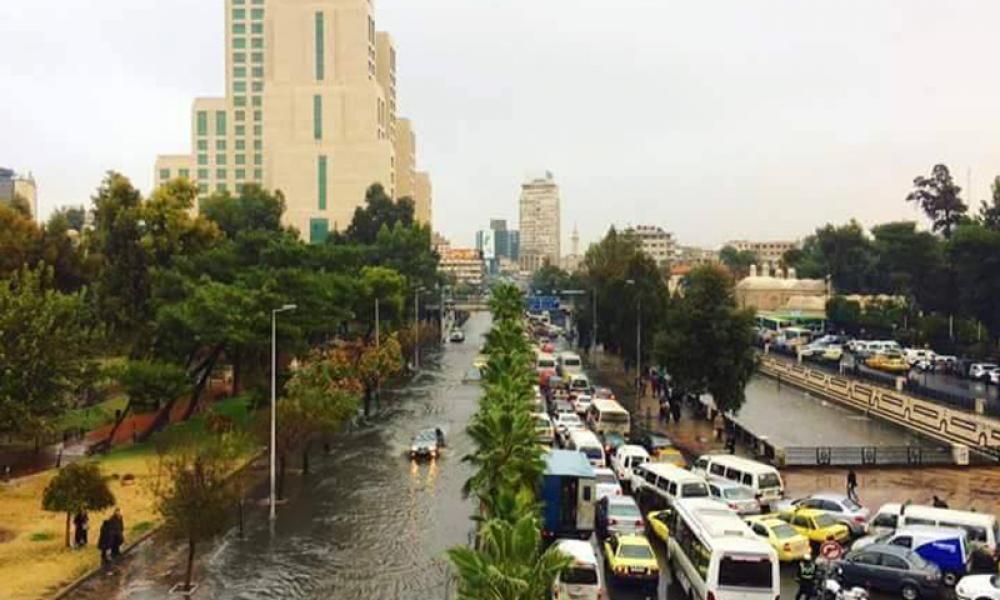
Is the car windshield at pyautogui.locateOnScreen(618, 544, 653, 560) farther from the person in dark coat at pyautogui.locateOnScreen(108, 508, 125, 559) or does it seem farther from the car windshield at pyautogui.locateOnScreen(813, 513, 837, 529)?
the person in dark coat at pyautogui.locateOnScreen(108, 508, 125, 559)

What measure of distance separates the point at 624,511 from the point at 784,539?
4.13 metres

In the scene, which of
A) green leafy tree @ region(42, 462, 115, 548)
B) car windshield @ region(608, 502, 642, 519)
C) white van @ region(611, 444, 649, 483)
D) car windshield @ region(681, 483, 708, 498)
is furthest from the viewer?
white van @ region(611, 444, 649, 483)

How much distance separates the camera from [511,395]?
25875 millimetres

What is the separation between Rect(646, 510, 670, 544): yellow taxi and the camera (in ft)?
79.2

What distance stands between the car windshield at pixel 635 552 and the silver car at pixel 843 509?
6.49 metres

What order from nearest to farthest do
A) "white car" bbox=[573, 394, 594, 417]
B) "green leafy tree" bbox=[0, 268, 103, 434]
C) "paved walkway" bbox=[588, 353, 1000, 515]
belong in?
"paved walkway" bbox=[588, 353, 1000, 515] < "green leafy tree" bbox=[0, 268, 103, 434] < "white car" bbox=[573, 394, 594, 417]

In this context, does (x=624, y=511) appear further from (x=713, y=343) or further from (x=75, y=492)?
(x=713, y=343)

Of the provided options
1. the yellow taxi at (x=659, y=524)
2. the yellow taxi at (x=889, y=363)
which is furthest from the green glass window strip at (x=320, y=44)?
the yellow taxi at (x=659, y=524)

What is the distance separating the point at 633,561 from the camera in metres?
20.6

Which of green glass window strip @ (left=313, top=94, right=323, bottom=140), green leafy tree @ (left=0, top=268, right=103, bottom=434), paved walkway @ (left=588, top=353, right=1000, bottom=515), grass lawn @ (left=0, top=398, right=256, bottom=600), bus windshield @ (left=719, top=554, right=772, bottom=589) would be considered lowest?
grass lawn @ (left=0, top=398, right=256, bottom=600)

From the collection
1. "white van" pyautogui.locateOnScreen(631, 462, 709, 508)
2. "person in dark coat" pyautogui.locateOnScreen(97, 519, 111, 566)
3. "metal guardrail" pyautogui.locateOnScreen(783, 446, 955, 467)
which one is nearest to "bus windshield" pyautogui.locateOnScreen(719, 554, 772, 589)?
"white van" pyautogui.locateOnScreen(631, 462, 709, 508)

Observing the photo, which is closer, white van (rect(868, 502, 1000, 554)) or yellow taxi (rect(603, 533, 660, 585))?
yellow taxi (rect(603, 533, 660, 585))

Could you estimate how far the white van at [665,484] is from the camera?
2620 cm

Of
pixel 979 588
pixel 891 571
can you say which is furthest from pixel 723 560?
pixel 979 588
